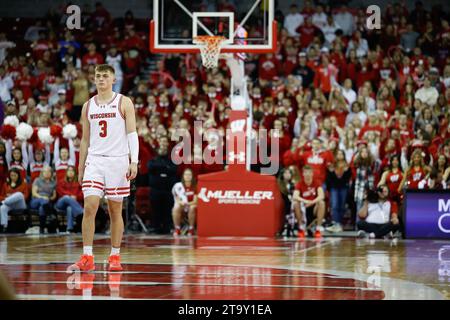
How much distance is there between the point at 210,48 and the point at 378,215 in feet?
15.4

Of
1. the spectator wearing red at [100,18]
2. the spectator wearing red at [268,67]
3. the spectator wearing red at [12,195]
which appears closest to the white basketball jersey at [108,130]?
the spectator wearing red at [12,195]

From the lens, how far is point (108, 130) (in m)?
10.4

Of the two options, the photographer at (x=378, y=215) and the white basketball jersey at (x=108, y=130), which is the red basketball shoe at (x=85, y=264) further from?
the photographer at (x=378, y=215)

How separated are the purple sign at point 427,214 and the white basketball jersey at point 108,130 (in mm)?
8616

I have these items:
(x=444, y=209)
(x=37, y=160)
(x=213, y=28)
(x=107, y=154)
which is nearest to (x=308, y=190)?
(x=444, y=209)

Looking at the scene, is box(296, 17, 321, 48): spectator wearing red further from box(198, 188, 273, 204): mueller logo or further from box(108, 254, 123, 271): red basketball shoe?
box(108, 254, 123, 271): red basketball shoe

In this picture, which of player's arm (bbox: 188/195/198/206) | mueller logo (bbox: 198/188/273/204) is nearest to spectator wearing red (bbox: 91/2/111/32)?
player's arm (bbox: 188/195/198/206)

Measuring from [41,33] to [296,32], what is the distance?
7806 millimetres

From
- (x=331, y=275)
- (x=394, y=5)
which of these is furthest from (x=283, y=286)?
(x=394, y=5)

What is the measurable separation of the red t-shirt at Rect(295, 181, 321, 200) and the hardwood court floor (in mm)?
2273

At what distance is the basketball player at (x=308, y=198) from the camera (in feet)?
60.7

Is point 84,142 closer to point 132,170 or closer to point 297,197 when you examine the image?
point 132,170
